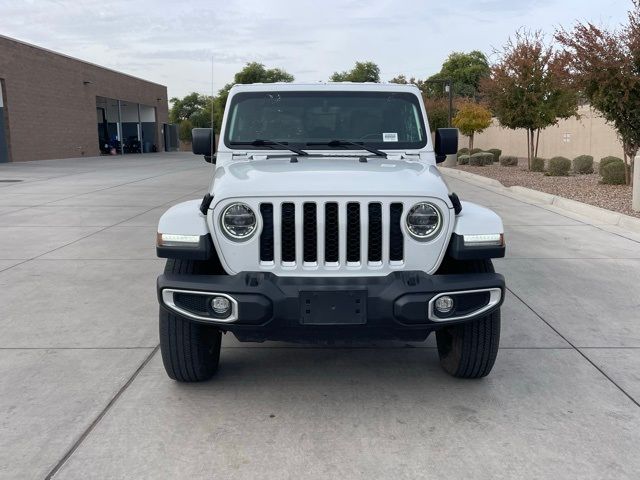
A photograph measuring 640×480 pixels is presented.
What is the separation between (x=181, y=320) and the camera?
146 inches

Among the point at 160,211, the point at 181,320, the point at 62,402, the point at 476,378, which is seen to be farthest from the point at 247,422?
the point at 160,211

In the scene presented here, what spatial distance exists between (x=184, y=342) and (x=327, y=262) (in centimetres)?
100

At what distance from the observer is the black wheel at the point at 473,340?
12.1ft

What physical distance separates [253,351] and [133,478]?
176 centimetres

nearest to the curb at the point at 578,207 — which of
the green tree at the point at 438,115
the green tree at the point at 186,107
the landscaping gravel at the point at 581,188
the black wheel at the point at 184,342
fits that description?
the landscaping gravel at the point at 581,188

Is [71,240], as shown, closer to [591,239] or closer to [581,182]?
[591,239]

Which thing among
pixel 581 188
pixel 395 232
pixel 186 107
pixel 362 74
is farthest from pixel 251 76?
pixel 395 232

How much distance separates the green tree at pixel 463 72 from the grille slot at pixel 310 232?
70.1 m

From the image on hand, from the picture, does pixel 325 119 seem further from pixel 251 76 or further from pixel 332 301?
pixel 251 76

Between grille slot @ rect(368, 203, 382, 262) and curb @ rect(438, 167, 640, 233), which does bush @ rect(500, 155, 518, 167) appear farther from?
grille slot @ rect(368, 203, 382, 262)

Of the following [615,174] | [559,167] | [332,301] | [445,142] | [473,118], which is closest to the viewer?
[332,301]

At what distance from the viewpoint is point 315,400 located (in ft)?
12.5

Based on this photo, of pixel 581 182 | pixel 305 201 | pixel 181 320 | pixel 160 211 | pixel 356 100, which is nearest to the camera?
pixel 305 201

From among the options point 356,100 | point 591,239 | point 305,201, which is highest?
point 356,100
